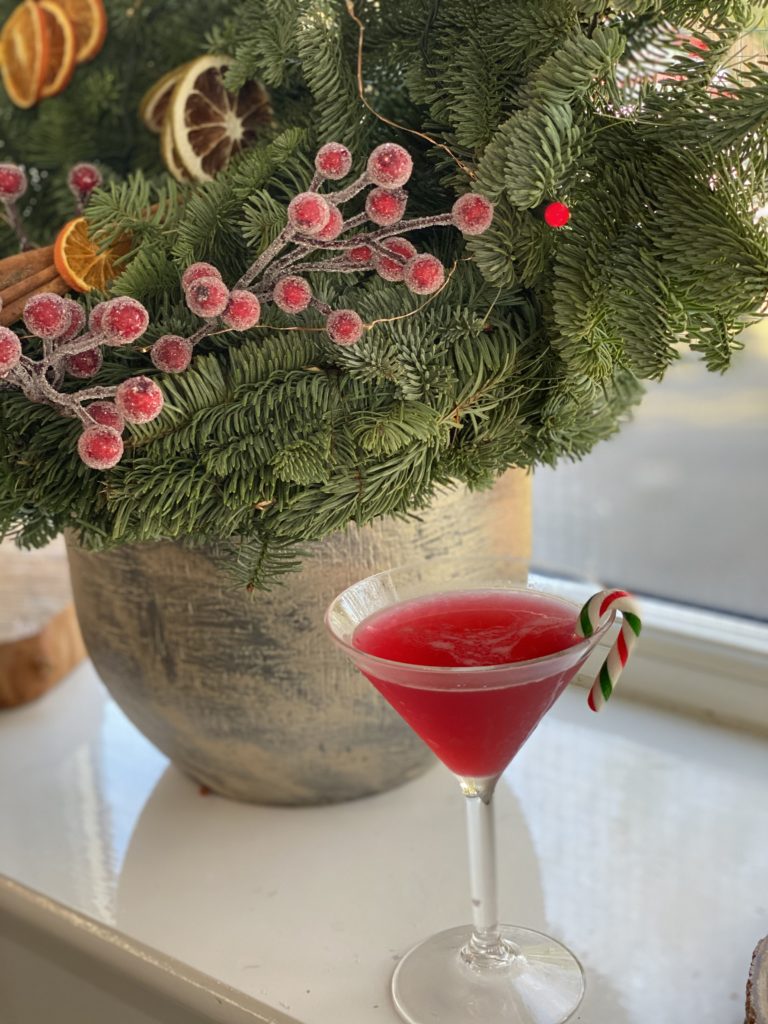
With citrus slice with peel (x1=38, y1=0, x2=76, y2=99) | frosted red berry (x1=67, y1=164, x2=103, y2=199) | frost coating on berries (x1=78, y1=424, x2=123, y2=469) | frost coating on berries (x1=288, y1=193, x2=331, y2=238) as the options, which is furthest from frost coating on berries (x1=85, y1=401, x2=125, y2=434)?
citrus slice with peel (x1=38, y1=0, x2=76, y2=99)

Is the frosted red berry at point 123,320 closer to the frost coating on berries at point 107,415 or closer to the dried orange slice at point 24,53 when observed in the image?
the frost coating on berries at point 107,415

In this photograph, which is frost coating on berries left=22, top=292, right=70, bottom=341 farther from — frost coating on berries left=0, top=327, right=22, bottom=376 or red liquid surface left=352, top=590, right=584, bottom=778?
red liquid surface left=352, top=590, right=584, bottom=778

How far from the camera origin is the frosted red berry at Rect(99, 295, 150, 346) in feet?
1.59

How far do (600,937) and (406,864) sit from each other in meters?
0.13

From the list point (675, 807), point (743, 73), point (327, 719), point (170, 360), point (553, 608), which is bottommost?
point (675, 807)

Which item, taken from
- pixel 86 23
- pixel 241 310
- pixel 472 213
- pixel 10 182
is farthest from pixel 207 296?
pixel 86 23

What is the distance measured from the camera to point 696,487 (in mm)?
949

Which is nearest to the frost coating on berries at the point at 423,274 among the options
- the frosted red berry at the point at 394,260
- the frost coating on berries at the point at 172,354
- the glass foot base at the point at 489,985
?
the frosted red berry at the point at 394,260

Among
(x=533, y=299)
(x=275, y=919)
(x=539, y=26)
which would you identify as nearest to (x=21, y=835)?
(x=275, y=919)

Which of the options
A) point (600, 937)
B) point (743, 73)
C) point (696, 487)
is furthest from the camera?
point (696, 487)

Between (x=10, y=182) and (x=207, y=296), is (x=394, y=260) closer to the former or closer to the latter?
(x=207, y=296)

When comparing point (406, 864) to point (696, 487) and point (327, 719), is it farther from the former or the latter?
point (696, 487)

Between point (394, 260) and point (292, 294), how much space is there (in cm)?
5

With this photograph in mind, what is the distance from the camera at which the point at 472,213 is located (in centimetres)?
50
